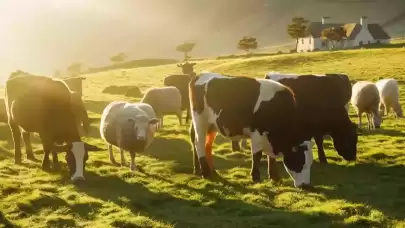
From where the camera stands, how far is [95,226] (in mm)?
10227

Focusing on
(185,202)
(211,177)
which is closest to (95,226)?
(185,202)

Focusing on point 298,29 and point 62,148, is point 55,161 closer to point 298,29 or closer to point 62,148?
point 62,148

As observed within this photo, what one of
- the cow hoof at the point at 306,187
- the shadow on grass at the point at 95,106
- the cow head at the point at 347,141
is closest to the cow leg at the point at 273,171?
the cow hoof at the point at 306,187

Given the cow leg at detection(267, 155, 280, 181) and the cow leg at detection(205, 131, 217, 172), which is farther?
the cow leg at detection(205, 131, 217, 172)

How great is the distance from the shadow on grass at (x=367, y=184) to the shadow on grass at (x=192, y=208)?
1.64 m

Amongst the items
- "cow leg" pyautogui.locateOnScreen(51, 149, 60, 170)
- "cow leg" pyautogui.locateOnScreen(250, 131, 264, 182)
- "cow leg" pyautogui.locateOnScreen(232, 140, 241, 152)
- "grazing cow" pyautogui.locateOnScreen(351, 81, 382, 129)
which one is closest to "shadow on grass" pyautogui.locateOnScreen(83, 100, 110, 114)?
"cow leg" pyautogui.locateOnScreen(232, 140, 241, 152)

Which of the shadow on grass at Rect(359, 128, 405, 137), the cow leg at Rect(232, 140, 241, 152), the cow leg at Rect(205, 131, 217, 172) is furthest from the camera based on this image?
the shadow on grass at Rect(359, 128, 405, 137)

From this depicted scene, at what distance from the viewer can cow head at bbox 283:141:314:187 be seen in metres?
13.0

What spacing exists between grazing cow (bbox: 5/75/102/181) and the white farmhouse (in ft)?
336

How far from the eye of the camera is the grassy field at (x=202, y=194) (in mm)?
10602

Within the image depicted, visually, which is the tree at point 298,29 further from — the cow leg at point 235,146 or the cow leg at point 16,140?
the cow leg at point 16,140

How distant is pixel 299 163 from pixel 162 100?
12.9 meters

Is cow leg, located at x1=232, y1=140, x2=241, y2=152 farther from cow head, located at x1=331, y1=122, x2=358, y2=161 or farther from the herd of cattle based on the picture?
cow head, located at x1=331, y1=122, x2=358, y2=161

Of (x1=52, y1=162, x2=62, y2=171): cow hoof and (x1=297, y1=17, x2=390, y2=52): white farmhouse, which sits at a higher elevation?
(x1=297, y1=17, x2=390, y2=52): white farmhouse
